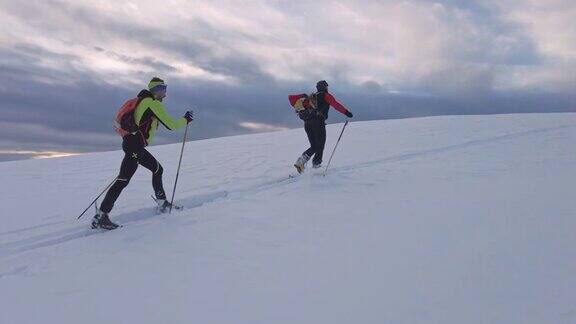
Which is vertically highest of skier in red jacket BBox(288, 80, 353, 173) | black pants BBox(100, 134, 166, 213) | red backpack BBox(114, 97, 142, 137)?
skier in red jacket BBox(288, 80, 353, 173)

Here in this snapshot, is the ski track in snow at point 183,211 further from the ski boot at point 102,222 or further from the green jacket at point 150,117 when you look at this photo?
the green jacket at point 150,117

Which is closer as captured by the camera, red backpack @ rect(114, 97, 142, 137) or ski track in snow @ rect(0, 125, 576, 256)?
ski track in snow @ rect(0, 125, 576, 256)

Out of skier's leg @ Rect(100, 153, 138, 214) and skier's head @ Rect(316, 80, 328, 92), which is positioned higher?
skier's head @ Rect(316, 80, 328, 92)

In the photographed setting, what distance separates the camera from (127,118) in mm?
5984

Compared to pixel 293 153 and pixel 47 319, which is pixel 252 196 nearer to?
pixel 47 319

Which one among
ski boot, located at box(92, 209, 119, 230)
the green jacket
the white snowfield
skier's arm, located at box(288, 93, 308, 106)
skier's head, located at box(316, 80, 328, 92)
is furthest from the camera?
skier's arm, located at box(288, 93, 308, 106)

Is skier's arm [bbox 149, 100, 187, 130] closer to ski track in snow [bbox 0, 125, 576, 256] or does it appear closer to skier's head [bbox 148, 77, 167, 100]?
skier's head [bbox 148, 77, 167, 100]

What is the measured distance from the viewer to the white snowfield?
352 centimetres

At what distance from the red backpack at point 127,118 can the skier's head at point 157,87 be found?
234 millimetres

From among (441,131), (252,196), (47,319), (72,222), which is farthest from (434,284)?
(441,131)

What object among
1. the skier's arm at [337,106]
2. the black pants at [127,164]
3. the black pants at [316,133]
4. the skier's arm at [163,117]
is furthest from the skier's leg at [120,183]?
the skier's arm at [337,106]

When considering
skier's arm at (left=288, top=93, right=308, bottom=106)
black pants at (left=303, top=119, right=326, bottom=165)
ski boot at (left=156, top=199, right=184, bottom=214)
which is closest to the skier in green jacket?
ski boot at (left=156, top=199, right=184, bottom=214)

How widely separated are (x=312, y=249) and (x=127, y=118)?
3.06 m

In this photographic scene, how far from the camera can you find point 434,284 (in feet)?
12.4
